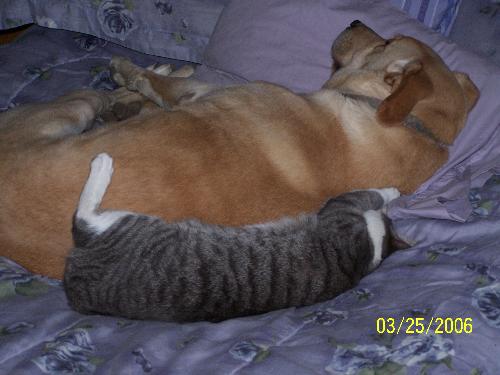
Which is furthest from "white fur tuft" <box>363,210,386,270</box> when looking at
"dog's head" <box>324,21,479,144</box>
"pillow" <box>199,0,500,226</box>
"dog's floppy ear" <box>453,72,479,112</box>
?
"pillow" <box>199,0,500,226</box>

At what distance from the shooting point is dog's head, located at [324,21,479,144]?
8.61 feet

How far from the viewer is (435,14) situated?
3.47 meters

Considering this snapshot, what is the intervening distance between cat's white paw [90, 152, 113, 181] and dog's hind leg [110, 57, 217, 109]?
34.1 inches

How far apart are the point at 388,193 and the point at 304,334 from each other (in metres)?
0.90

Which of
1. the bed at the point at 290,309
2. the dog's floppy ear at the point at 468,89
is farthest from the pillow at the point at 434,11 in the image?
the dog's floppy ear at the point at 468,89

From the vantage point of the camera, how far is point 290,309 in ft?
7.88

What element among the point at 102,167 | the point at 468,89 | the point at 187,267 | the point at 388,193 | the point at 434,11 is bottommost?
the point at 187,267

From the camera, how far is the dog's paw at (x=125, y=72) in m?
3.39

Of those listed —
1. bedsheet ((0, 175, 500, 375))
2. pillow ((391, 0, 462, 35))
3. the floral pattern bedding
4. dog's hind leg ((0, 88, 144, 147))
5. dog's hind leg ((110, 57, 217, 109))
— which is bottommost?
bedsheet ((0, 175, 500, 375))

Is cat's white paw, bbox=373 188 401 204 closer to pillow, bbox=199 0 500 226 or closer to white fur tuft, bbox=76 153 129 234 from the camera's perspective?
pillow, bbox=199 0 500 226

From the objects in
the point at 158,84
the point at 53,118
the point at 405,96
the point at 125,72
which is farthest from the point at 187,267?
the point at 125,72

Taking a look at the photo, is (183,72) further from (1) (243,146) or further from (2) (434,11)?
(2) (434,11)

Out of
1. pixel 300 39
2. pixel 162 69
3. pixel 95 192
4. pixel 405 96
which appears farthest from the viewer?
pixel 162 69

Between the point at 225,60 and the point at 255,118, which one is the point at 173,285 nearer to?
the point at 255,118
